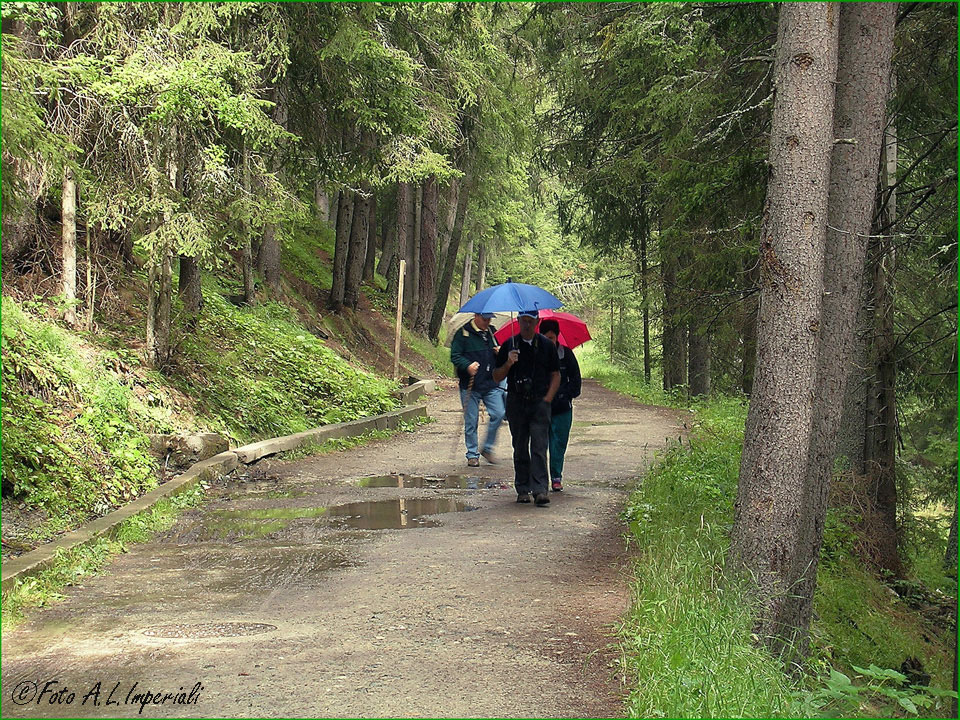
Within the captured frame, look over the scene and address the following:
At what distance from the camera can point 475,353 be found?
13.7 metres

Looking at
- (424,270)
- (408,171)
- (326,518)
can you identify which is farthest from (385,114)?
(424,270)

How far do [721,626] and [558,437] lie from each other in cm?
572

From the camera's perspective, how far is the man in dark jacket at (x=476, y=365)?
537 inches

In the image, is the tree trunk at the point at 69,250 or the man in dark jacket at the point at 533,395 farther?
the tree trunk at the point at 69,250

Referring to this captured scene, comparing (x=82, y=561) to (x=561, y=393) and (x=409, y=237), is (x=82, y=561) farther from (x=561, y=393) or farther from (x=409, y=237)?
A: (x=409, y=237)

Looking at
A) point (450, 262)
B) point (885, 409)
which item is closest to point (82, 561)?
point (885, 409)

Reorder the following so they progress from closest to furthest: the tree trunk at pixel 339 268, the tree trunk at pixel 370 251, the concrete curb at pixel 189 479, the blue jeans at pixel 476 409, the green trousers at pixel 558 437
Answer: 1. the concrete curb at pixel 189 479
2. the green trousers at pixel 558 437
3. the blue jeans at pixel 476 409
4. the tree trunk at pixel 339 268
5. the tree trunk at pixel 370 251

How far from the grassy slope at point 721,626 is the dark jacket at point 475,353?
2714mm

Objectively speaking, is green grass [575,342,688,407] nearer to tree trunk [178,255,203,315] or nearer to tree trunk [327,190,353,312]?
tree trunk [327,190,353,312]

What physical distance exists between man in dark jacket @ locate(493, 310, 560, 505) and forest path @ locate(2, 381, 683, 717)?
52 cm

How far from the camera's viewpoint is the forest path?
5188 millimetres

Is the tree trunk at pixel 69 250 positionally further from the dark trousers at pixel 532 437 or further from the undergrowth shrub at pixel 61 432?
the dark trousers at pixel 532 437

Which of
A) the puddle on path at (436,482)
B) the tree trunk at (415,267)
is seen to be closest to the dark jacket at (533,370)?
the puddle on path at (436,482)

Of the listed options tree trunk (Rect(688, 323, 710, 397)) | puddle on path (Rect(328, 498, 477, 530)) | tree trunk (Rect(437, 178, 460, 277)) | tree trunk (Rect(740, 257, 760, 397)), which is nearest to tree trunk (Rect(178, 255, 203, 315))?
puddle on path (Rect(328, 498, 477, 530))
